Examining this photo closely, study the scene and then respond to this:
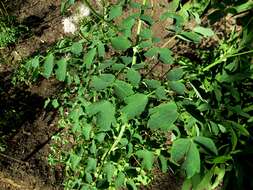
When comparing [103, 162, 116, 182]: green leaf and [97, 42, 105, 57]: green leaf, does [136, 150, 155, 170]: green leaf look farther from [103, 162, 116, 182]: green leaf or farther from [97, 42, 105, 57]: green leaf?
[97, 42, 105, 57]: green leaf

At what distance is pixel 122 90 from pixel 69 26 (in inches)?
92.8

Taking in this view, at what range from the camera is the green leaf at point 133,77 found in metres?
1.45

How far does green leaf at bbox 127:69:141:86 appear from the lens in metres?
1.45

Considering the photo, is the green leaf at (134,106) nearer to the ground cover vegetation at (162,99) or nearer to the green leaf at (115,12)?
the ground cover vegetation at (162,99)

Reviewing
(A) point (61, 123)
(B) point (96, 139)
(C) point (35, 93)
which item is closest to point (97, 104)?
(B) point (96, 139)

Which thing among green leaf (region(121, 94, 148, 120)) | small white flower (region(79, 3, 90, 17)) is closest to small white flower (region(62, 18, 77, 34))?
small white flower (region(79, 3, 90, 17))

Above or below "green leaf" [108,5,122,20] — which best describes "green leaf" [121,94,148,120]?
below

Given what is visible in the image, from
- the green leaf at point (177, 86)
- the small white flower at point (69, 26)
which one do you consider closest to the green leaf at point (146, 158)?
the green leaf at point (177, 86)

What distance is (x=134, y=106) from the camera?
51.2 inches

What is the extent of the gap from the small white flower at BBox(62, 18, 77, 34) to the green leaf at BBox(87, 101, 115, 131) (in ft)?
7.62

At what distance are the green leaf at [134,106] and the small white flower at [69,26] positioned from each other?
2382 millimetres

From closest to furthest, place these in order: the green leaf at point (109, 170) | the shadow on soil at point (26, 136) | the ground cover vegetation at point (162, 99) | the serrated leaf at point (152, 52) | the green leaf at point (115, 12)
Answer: the ground cover vegetation at point (162, 99) < the serrated leaf at point (152, 52) < the green leaf at point (115, 12) < the green leaf at point (109, 170) < the shadow on soil at point (26, 136)

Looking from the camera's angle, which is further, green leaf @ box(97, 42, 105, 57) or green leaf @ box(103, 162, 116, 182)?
green leaf @ box(103, 162, 116, 182)

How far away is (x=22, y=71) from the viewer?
3.12 metres
